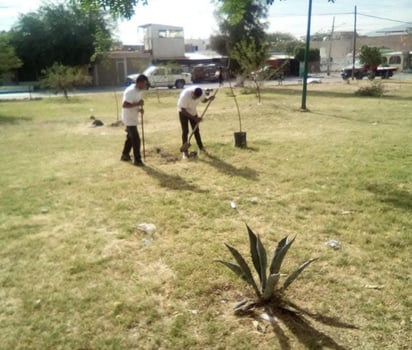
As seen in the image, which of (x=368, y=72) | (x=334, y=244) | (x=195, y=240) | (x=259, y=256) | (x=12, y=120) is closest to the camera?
(x=259, y=256)

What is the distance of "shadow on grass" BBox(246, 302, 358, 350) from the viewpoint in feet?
8.73

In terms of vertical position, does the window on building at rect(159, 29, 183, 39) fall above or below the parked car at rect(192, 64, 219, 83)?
above

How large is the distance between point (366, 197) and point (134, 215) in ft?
9.92

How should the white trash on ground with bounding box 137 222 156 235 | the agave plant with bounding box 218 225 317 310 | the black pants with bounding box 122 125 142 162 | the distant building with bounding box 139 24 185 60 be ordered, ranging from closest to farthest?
the agave plant with bounding box 218 225 317 310, the white trash on ground with bounding box 137 222 156 235, the black pants with bounding box 122 125 142 162, the distant building with bounding box 139 24 185 60

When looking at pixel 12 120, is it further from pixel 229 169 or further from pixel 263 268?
pixel 263 268

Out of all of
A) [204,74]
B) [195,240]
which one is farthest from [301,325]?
[204,74]

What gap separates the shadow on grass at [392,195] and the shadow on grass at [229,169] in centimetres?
178

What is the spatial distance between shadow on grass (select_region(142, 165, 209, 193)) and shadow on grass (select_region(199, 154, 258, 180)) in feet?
2.77

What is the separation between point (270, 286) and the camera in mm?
2957

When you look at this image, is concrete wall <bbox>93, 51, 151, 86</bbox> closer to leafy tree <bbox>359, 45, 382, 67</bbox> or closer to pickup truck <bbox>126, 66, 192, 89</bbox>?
pickup truck <bbox>126, 66, 192, 89</bbox>

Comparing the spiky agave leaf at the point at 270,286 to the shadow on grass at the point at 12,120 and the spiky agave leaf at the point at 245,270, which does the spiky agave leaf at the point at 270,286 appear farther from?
the shadow on grass at the point at 12,120

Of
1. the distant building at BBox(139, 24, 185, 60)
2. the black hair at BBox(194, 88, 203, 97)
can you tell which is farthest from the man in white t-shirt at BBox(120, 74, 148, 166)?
the distant building at BBox(139, 24, 185, 60)

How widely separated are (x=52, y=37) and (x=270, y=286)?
129 ft

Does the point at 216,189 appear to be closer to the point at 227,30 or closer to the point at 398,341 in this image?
the point at 398,341
